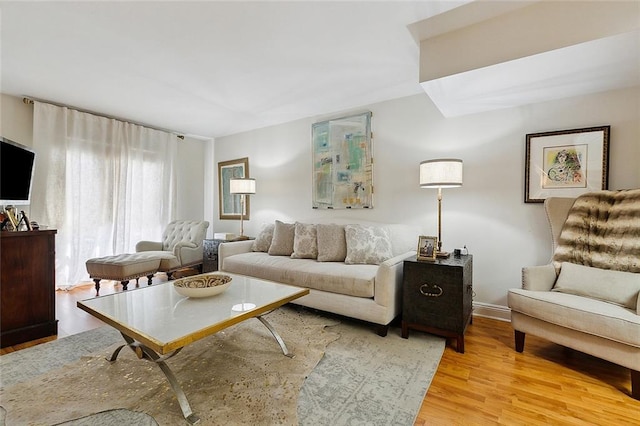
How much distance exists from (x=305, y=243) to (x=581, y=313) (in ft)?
7.52

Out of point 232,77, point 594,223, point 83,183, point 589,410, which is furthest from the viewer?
point 83,183

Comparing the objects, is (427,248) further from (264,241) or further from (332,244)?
(264,241)

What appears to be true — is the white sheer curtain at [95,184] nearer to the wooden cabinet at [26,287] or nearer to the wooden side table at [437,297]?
the wooden cabinet at [26,287]

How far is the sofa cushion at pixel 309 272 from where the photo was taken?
2346 millimetres

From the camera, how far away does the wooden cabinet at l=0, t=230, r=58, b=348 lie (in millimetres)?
2137

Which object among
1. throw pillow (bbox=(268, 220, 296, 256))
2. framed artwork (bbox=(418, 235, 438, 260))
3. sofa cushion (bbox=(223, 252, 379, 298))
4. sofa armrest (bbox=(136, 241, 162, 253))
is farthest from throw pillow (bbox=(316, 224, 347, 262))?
sofa armrest (bbox=(136, 241, 162, 253))

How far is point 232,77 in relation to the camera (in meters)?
2.74

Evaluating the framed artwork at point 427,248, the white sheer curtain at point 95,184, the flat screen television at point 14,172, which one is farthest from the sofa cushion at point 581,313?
the white sheer curtain at point 95,184

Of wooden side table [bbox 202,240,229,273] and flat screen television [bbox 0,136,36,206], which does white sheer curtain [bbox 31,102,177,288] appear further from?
wooden side table [bbox 202,240,229,273]

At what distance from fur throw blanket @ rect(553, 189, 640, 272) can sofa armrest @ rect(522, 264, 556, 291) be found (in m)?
0.10

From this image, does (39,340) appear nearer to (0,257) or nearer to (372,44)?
(0,257)

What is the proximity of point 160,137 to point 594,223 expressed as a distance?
5.32 meters

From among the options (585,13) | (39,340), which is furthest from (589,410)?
(39,340)

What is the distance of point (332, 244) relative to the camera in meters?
2.99
